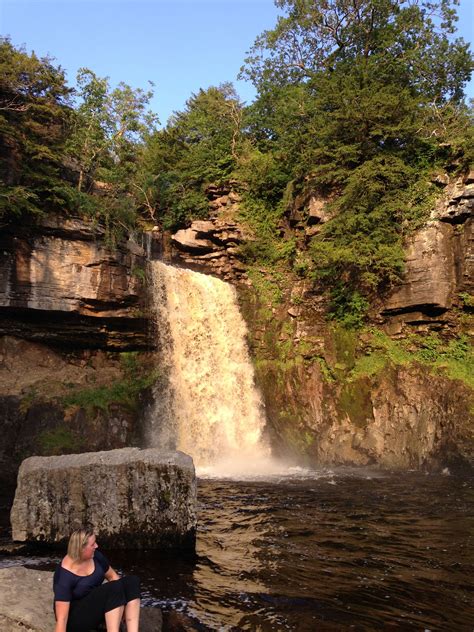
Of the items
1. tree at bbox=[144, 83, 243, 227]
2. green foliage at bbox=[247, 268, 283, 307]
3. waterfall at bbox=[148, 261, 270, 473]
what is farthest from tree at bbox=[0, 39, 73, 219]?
green foliage at bbox=[247, 268, 283, 307]

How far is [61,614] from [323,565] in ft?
13.8

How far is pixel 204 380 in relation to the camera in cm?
1936

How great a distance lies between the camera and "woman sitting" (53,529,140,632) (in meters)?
4.49

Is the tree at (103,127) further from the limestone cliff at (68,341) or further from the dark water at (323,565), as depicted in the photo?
the dark water at (323,565)

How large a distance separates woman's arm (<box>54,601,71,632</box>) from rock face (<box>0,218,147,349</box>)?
561 inches

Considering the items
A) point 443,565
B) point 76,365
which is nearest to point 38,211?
point 76,365

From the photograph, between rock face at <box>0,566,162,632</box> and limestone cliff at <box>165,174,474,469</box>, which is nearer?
rock face at <box>0,566,162,632</box>

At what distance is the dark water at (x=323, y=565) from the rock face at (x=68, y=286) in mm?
9435

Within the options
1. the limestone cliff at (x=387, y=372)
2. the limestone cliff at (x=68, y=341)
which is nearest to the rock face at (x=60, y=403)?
the limestone cliff at (x=68, y=341)

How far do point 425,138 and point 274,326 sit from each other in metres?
10.7

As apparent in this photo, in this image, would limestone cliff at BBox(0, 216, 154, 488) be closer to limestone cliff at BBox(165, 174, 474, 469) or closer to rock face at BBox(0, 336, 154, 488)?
rock face at BBox(0, 336, 154, 488)

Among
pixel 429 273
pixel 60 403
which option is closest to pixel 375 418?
pixel 429 273

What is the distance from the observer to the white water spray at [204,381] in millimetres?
18219

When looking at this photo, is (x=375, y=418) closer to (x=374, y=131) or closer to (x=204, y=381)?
(x=204, y=381)
